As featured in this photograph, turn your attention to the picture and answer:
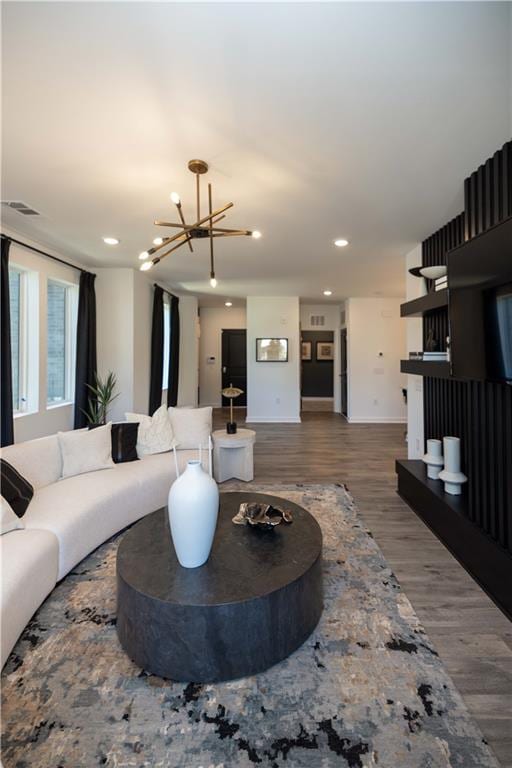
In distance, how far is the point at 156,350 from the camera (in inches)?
241

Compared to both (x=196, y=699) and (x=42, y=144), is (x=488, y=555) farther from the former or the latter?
(x=42, y=144)

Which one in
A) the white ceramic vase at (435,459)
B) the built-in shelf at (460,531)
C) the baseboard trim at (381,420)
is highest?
the white ceramic vase at (435,459)

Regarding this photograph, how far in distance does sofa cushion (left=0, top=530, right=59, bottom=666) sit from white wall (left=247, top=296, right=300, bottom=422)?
19.9 feet

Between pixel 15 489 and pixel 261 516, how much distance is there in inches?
62.0

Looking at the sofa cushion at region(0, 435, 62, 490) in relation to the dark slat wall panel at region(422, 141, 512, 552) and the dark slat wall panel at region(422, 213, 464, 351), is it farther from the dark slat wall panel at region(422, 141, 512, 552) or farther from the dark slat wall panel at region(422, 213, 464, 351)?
the dark slat wall panel at region(422, 213, 464, 351)

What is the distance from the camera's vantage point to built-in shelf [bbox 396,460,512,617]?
1999 mm

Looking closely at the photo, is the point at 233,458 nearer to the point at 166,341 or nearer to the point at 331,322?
the point at 166,341

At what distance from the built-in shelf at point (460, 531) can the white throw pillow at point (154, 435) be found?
2.35m

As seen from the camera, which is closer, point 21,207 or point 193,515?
point 193,515

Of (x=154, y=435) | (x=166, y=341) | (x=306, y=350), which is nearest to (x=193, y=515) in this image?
(x=154, y=435)

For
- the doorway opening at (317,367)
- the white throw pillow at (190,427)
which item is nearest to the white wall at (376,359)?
the doorway opening at (317,367)

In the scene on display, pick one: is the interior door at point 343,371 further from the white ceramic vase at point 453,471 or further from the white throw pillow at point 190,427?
the white ceramic vase at point 453,471

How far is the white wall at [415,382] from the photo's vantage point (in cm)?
432

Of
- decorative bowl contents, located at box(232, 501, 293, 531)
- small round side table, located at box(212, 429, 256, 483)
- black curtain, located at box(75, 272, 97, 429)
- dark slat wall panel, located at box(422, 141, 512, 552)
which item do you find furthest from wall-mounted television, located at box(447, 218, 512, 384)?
black curtain, located at box(75, 272, 97, 429)
